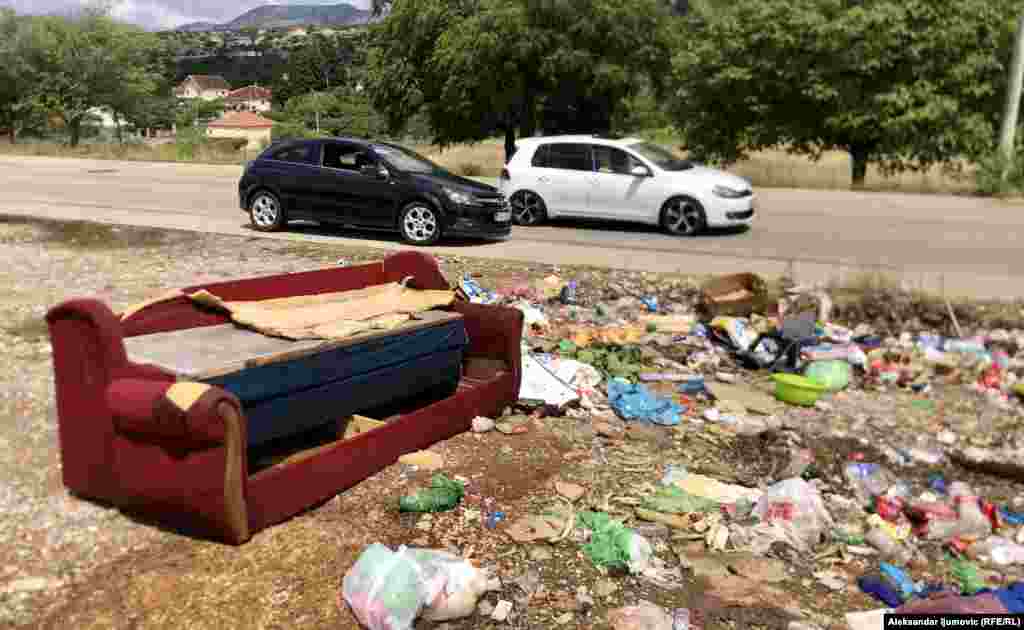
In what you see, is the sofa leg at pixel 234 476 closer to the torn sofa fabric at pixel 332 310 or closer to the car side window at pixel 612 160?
the torn sofa fabric at pixel 332 310

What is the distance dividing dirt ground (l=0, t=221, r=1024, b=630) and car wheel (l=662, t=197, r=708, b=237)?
7.03 metres

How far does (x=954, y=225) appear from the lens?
654 inches

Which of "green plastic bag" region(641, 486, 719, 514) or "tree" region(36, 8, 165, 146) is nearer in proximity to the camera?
"green plastic bag" region(641, 486, 719, 514)

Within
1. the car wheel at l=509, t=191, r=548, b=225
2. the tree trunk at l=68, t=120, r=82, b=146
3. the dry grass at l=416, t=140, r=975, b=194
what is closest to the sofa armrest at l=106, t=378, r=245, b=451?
the car wheel at l=509, t=191, r=548, b=225

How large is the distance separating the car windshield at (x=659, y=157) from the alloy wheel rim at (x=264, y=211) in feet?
19.7

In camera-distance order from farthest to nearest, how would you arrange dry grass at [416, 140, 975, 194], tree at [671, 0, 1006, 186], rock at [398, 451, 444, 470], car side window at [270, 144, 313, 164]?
tree at [671, 0, 1006, 186] < dry grass at [416, 140, 975, 194] < car side window at [270, 144, 313, 164] < rock at [398, 451, 444, 470]

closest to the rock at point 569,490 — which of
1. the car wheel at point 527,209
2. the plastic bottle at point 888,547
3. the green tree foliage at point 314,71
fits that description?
the plastic bottle at point 888,547

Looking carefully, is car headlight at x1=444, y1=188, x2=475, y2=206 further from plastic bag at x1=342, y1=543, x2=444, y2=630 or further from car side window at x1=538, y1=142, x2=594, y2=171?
plastic bag at x1=342, y1=543, x2=444, y2=630

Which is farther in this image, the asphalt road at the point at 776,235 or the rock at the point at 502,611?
the asphalt road at the point at 776,235

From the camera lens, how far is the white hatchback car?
14.8 meters

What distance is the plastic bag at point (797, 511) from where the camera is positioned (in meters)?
5.02

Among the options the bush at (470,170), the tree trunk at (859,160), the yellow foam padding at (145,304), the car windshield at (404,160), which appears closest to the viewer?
the yellow foam padding at (145,304)

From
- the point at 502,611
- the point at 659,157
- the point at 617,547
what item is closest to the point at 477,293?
the point at 617,547

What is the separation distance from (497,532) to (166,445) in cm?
172
